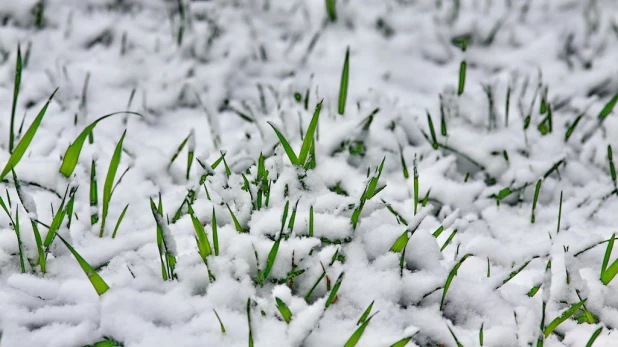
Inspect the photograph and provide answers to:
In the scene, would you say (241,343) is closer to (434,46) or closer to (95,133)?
(95,133)

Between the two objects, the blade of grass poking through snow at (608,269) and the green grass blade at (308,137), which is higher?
the green grass blade at (308,137)

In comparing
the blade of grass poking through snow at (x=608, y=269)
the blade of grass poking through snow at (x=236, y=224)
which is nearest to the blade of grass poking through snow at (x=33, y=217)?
the blade of grass poking through snow at (x=236, y=224)

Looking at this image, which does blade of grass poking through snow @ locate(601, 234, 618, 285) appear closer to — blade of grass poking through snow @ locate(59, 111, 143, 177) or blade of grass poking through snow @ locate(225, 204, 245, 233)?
blade of grass poking through snow @ locate(225, 204, 245, 233)

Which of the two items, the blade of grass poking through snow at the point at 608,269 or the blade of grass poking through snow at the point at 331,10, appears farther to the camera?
the blade of grass poking through snow at the point at 331,10

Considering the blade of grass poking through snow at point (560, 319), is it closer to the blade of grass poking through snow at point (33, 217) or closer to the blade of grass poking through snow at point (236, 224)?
the blade of grass poking through snow at point (236, 224)

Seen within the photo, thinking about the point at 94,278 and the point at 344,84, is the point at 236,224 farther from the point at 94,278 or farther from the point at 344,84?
the point at 344,84

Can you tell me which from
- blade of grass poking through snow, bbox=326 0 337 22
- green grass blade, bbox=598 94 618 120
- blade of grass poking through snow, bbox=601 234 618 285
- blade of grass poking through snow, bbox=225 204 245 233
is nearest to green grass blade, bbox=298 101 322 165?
blade of grass poking through snow, bbox=225 204 245 233

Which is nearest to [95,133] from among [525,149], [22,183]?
[22,183]
